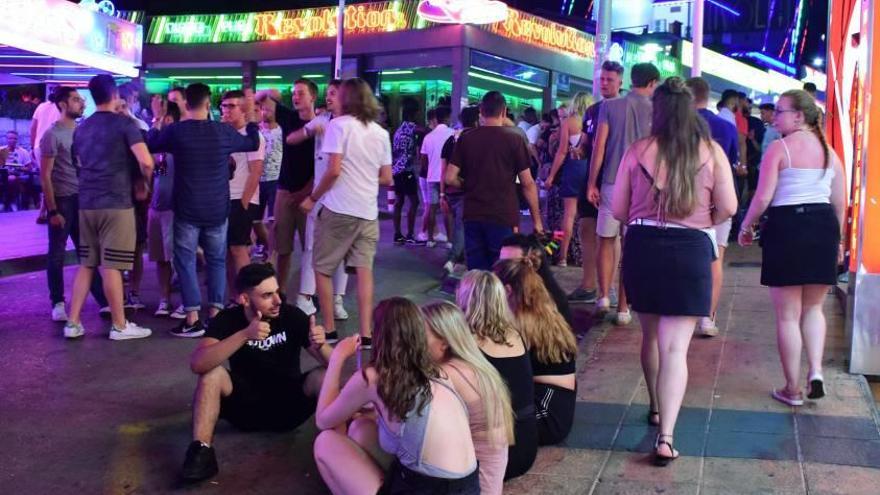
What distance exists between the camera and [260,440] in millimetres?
4676

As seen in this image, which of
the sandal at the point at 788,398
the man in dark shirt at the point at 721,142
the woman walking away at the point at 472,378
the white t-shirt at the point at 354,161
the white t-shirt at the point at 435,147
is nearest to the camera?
the woman walking away at the point at 472,378

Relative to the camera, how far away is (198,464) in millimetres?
4066

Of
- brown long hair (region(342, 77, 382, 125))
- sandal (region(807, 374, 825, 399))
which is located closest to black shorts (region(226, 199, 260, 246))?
brown long hair (region(342, 77, 382, 125))

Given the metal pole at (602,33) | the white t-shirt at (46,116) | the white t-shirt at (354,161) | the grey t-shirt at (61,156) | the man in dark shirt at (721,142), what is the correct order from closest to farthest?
the white t-shirt at (354,161), the man in dark shirt at (721,142), the grey t-shirt at (61,156), the white t-shirt at (46,116), the metal pole at (602,33)

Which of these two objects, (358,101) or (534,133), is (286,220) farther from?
(534,133)

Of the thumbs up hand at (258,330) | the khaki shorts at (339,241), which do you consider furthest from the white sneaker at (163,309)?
the thumbs up hand at (258,330)

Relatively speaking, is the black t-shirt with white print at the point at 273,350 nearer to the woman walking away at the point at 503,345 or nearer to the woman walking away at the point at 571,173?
the woman walking away at the point at 503,345

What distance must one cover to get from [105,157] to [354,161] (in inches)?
75.6

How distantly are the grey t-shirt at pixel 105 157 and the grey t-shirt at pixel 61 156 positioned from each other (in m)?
0.61

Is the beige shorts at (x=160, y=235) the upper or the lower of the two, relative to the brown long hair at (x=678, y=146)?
lower

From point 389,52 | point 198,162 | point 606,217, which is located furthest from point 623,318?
point 389,52

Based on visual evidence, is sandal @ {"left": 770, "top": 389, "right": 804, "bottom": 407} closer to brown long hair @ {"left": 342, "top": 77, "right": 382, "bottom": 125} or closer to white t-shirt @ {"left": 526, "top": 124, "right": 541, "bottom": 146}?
brown long hair @ {"left": 342, "top": 77, "right": 382, "bottom": 125}

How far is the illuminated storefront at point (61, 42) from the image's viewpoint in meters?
10.8

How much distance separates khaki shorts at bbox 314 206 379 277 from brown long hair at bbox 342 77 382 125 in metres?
0.73
